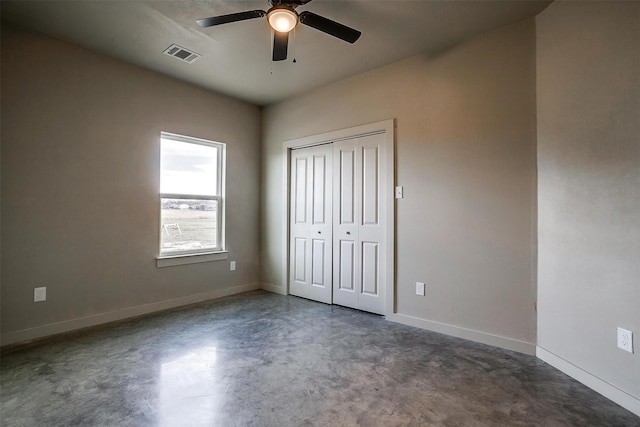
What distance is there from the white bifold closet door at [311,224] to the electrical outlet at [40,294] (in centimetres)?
265

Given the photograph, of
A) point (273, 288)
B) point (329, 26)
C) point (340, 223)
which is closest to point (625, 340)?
point (340, 223)

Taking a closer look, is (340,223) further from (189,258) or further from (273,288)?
(189,258)

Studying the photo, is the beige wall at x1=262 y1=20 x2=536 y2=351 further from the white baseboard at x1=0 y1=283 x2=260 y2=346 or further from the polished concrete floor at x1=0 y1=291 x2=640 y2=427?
the white baseboard at x1=0 y1=283 x2=260 y2=346

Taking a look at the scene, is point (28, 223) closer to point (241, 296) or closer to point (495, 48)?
point (241, 296)

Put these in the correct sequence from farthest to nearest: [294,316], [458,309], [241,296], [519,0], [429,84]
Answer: [241,296], [294,316], [429,84], [458,309], [519,0]

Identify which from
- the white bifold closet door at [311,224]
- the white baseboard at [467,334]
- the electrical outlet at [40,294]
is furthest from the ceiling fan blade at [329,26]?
the electrical outlet at [40,294]

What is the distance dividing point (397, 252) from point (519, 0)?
7.72 ft

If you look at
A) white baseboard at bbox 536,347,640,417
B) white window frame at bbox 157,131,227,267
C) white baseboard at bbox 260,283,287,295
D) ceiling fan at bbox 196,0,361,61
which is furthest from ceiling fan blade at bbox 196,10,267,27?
white baseboard at bbox 260,283,287,295

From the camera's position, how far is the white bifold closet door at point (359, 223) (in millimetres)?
3438

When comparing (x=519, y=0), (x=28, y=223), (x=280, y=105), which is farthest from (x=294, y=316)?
(x=519, y=0)

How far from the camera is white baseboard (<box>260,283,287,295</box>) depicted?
438 cm

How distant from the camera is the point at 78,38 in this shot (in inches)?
112

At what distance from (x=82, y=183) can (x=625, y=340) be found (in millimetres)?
4527

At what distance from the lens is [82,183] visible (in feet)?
9.91
